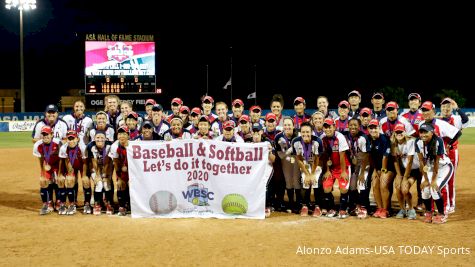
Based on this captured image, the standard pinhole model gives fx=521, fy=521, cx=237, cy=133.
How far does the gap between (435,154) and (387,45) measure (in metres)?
46.5

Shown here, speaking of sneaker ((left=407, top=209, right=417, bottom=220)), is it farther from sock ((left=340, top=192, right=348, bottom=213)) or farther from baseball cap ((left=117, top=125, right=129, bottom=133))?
baseball cap ((left=117, top=125, right=129, bottom=133))

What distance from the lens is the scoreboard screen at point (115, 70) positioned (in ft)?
95.7

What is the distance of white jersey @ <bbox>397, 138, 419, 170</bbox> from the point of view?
26.9 feet

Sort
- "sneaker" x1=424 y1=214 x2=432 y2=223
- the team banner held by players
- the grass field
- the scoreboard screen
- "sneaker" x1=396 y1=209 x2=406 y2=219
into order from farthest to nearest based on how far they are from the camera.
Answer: the scoreboard screen < the grass field < the team banner held by players < "sneaker" x1=396 y1=209 x2=406 y2=219 < "sneaker" x1=424 y1=214 x2=432 y2=223

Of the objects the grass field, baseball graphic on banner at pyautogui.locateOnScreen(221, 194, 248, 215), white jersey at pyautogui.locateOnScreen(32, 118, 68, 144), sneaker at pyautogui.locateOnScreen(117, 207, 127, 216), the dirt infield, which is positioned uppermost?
white jersey at pyautogui.locateOnScreen(32, 118, 68, 144)

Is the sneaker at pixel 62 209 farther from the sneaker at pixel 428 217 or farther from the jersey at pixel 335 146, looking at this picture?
the sneaker at pixel 428 217

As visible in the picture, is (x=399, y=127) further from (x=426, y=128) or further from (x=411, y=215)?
(x=411, y=215)

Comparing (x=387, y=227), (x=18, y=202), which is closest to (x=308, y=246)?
(x=387, y=227)

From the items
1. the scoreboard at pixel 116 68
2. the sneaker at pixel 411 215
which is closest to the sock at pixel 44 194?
the sneaker at pixel 411 215

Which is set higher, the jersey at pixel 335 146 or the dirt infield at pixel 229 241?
the jersey at pixel 335 146

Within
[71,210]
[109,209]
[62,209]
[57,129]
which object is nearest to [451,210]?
[109,209]

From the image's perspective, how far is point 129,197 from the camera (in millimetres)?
9141

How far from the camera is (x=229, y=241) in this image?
6.95 m

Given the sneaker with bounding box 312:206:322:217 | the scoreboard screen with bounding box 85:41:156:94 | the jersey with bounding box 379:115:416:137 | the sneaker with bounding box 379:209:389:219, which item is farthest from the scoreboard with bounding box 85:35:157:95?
the sneaker with bounding box 379:209:389:219
